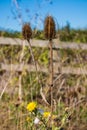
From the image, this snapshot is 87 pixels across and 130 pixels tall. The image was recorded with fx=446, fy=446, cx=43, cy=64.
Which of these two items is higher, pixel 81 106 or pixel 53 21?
pixel 53 21

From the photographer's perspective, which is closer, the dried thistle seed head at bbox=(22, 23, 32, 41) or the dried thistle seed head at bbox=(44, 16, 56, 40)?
the dried thistle seed head at bbox=(44, 16, 56, 40)

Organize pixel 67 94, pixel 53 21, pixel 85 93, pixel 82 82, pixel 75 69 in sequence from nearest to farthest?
pixel 53 21 → pixel 67 94 → pixel 85 93 → pixel 82 82 → pixel 75 69

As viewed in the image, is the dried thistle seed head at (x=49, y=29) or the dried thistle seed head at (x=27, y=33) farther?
the dried thistle seed head at (x=27, y=33)

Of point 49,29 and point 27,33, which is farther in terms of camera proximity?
point 27,33

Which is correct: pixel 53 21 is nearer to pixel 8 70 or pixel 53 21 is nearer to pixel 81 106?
pixel 81 106

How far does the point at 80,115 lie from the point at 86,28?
35.6 ft

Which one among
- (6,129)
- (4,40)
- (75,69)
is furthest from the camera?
(4,40)

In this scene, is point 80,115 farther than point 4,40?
No

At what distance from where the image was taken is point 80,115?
392 centimetres

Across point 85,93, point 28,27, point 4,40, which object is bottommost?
point 85,93

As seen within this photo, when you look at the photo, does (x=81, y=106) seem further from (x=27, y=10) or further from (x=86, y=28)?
(x=86, y=28)

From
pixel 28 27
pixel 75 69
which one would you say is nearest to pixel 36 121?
pixel 28 27

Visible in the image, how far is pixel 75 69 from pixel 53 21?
3.95 m

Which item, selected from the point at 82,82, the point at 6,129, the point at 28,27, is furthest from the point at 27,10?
the point at 82,82
